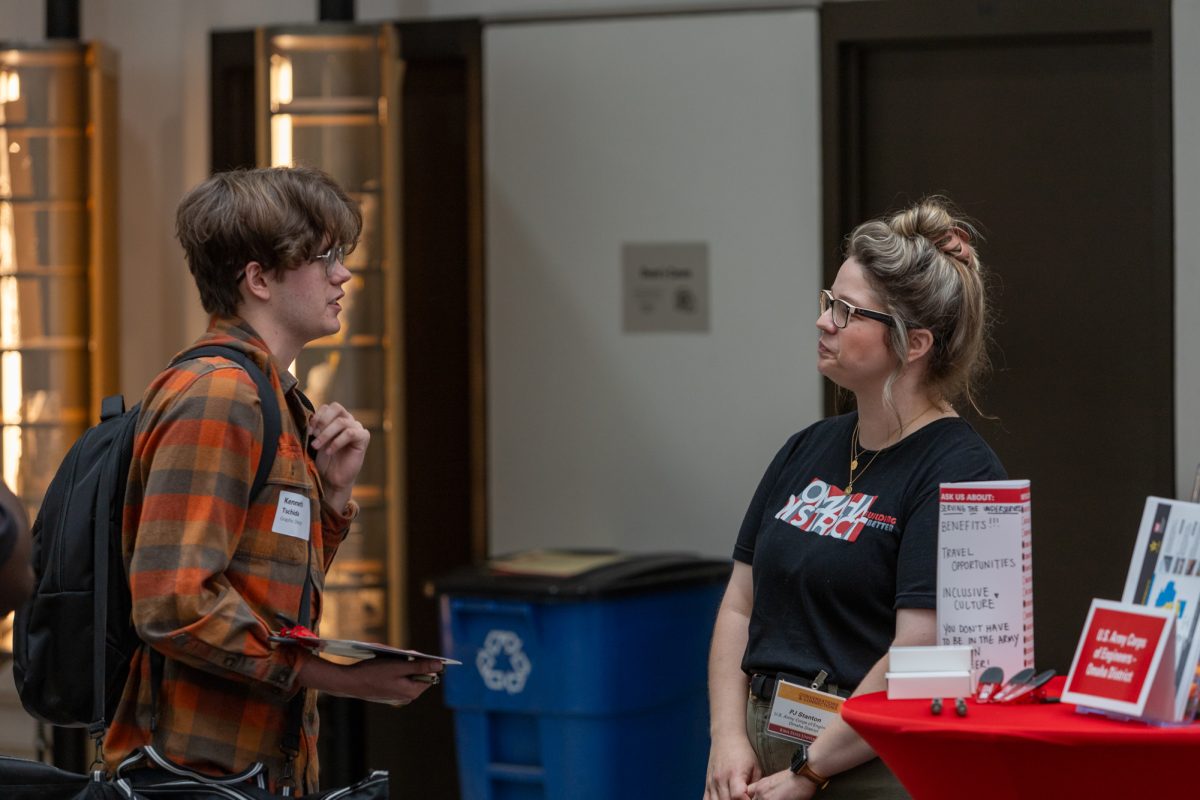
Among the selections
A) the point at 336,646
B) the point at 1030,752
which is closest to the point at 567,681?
the point at 336,646

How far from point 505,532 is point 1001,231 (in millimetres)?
1691

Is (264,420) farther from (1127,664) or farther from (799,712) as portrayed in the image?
(1127,664)

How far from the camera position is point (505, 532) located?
434 cm

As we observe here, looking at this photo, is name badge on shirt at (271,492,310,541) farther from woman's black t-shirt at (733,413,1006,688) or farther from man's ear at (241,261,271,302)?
woman's black t-shirt at (733,413,1006,688)

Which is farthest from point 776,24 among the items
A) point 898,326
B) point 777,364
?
point 898,326

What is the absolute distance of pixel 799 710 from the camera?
6.68 feet

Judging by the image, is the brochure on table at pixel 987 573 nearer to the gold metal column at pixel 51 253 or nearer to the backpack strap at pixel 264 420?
the backpack strap at pixel 264 420

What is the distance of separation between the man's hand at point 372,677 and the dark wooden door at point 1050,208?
258 cm

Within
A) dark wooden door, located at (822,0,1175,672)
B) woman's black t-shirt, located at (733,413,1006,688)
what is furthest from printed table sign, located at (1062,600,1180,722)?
dark wooden door, located at (822,0,1175,672)

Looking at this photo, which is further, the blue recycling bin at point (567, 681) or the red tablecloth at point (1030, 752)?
the blue recycling bin at point (567, 681)

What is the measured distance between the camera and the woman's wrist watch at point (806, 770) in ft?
6.56

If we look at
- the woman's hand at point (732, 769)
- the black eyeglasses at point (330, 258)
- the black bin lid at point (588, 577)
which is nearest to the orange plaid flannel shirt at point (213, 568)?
the black eyeglasses at point (330, 258)

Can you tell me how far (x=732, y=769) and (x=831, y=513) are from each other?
0.39m

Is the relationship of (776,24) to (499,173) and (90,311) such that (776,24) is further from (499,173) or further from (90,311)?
(90,311)
